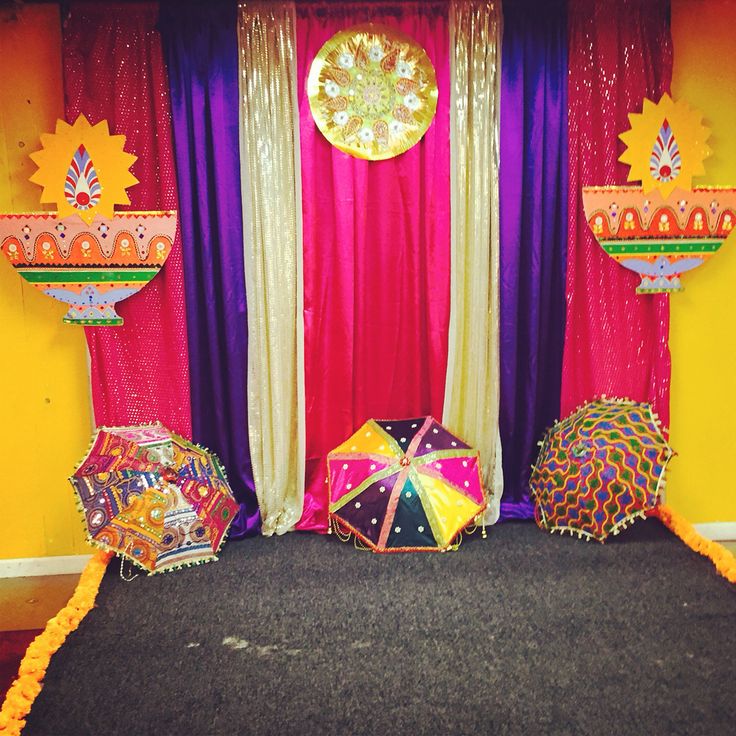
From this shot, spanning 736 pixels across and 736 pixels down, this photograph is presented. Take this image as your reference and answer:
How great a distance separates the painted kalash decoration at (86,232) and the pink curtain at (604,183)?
1703 millimetres

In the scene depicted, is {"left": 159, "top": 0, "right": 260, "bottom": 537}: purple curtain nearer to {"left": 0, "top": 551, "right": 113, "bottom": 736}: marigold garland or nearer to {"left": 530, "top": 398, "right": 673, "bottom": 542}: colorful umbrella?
{"left": 0, "top": 551, "right": 113, "bottom": 736}: marigold garland

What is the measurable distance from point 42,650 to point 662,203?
2826 millimetres

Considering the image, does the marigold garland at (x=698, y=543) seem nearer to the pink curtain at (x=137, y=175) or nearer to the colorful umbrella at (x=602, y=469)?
the colorful umbrella at (x=602, y=469)

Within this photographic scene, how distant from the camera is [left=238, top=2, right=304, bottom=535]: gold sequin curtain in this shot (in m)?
2.81

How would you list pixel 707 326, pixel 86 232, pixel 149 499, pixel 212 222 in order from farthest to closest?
pixel 707 326 → pixel 212 222 → pixel 86 232 → pixel 149 499

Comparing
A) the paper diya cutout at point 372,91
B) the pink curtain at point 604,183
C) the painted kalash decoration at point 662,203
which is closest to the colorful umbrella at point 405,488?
the pink curtain at point 604,183

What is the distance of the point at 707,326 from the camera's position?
3.14m

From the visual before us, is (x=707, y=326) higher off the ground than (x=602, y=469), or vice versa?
(x=707, y=326)

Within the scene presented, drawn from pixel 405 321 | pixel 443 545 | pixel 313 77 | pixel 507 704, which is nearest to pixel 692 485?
pixel 443 545

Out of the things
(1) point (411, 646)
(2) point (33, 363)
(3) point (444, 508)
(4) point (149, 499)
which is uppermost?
(2) point (33, 363)

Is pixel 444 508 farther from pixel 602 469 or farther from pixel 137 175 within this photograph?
pixel 137 175

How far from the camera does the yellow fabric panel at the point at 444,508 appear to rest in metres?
2.82

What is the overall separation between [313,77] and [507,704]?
92.1 inches

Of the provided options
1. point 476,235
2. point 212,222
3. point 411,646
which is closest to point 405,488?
point 411,646
